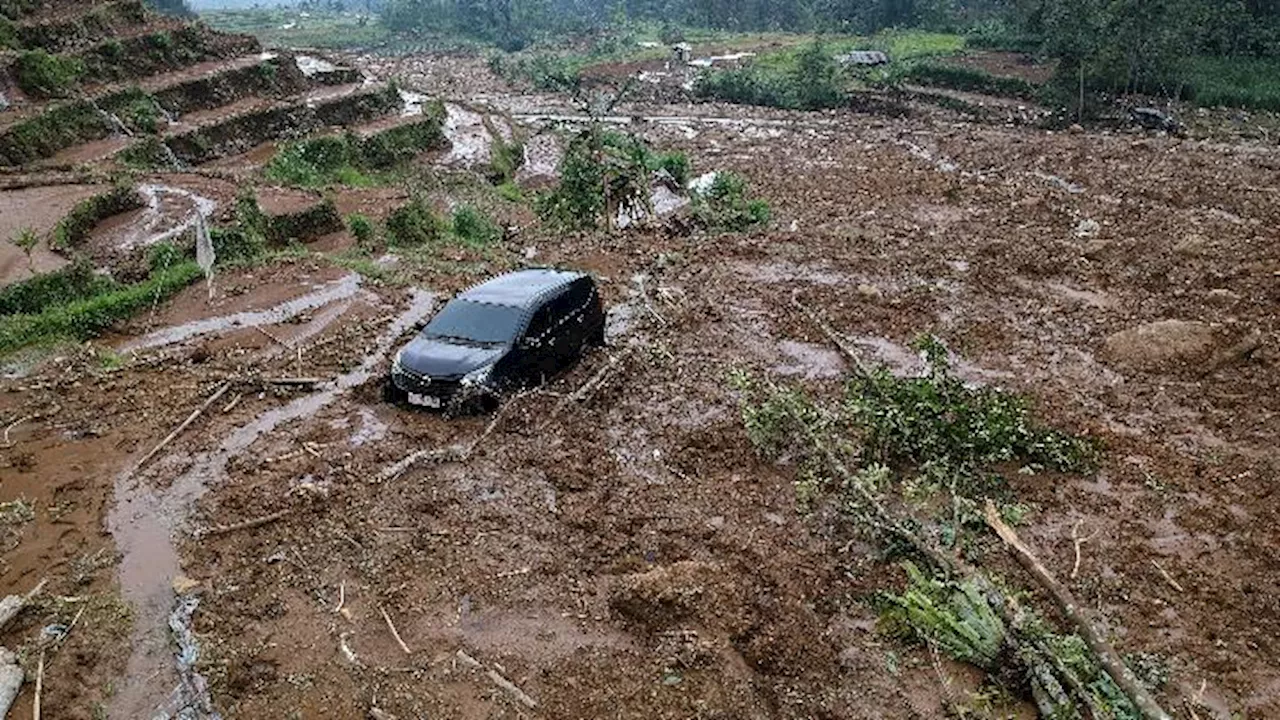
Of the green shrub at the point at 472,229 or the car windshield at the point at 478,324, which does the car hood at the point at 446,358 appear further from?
the green shrub at the point at 472,229

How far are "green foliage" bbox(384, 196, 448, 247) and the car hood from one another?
30.3 ft

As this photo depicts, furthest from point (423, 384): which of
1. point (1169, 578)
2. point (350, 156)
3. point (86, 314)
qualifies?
point (350, 156)

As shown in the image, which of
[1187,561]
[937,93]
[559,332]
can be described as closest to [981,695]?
[1187,561]

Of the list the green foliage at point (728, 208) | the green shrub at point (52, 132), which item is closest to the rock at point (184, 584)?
the green foliage at point (728, 208)

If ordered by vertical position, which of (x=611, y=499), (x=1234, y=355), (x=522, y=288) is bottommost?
(x=1234, y=355)

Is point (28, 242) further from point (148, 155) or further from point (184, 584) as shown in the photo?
point (184, 584)

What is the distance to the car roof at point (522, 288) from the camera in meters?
13.1

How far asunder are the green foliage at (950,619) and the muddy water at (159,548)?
18.9 feet

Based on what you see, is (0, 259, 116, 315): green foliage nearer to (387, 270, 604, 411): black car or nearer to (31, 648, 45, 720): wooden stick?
(387, 270, 604, 411): black car

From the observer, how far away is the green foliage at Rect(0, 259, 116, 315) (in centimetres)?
1536

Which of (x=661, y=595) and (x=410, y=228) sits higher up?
(x=661, y=595)

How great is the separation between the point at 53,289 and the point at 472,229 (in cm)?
920

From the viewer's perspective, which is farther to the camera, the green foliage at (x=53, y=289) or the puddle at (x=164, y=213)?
the puddle at (x=164, y=213)

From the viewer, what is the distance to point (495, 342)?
12.5 m
